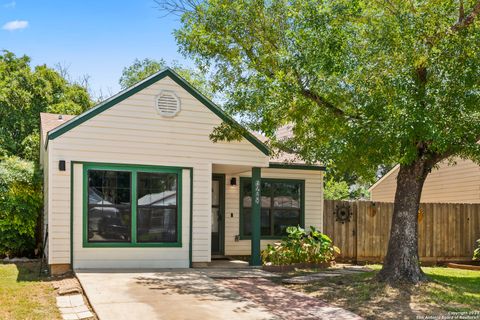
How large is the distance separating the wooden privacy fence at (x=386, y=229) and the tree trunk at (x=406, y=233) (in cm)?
471

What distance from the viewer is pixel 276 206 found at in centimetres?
1405

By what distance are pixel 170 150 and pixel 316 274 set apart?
4.32m

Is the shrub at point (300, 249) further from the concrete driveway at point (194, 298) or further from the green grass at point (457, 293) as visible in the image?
the green grass at point (457, 293)

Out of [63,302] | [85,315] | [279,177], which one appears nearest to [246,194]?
[279,177]

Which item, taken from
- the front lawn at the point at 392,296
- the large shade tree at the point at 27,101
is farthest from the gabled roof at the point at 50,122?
the front lawn at the point at 392,296

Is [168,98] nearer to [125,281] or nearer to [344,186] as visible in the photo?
[125,281]

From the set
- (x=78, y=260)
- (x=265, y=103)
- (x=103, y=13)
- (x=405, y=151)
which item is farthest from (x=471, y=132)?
(x=103, y=13)

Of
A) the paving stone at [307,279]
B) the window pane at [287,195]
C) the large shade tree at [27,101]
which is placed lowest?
the paving stone at [307,279]

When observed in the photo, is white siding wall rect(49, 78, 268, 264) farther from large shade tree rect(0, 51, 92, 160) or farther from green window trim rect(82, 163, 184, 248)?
large shade tree rect(0, 51, 92, 160)

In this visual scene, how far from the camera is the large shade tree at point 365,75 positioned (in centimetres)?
828

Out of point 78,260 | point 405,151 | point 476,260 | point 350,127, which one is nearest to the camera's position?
point 405,151

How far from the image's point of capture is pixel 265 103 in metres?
9.82

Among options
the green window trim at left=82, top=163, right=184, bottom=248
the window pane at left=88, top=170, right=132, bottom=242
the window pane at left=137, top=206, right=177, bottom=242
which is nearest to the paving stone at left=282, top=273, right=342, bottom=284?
the green window trim at left=82, top=163, right=184, bottom=248

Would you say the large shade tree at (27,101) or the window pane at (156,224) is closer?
the window pane at (156,224)
